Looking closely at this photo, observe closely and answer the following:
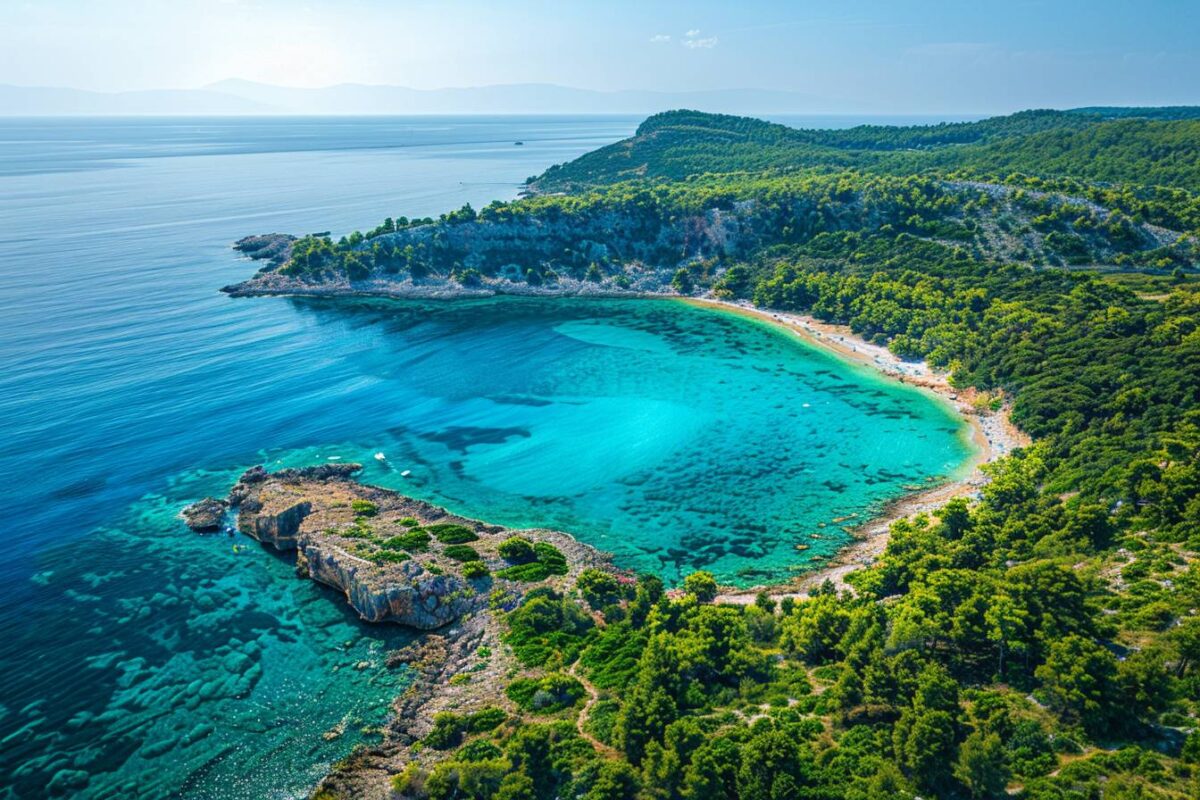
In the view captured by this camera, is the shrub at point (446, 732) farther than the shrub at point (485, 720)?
No

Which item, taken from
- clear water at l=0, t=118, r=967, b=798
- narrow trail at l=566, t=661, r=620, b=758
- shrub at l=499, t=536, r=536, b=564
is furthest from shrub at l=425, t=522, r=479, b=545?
narrow trail at l=566, t=661, r=620, b=758

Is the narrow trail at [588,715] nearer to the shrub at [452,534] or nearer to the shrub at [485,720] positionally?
the shrub at [485,720]

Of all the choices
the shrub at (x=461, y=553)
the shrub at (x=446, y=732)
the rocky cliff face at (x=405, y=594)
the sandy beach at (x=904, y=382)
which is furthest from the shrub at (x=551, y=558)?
the shrub at (x=446, y=732)

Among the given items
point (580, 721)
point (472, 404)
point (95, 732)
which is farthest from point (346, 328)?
point (580, 721)

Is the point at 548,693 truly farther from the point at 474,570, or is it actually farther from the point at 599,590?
the point at 474,570

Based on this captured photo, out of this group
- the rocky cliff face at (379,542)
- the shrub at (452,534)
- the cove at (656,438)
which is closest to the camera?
the rocky cliff face at (379,542)

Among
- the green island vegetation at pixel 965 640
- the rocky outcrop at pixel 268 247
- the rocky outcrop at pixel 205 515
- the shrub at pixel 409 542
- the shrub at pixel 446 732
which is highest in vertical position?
the rocky outcrop at pixel 268 247
